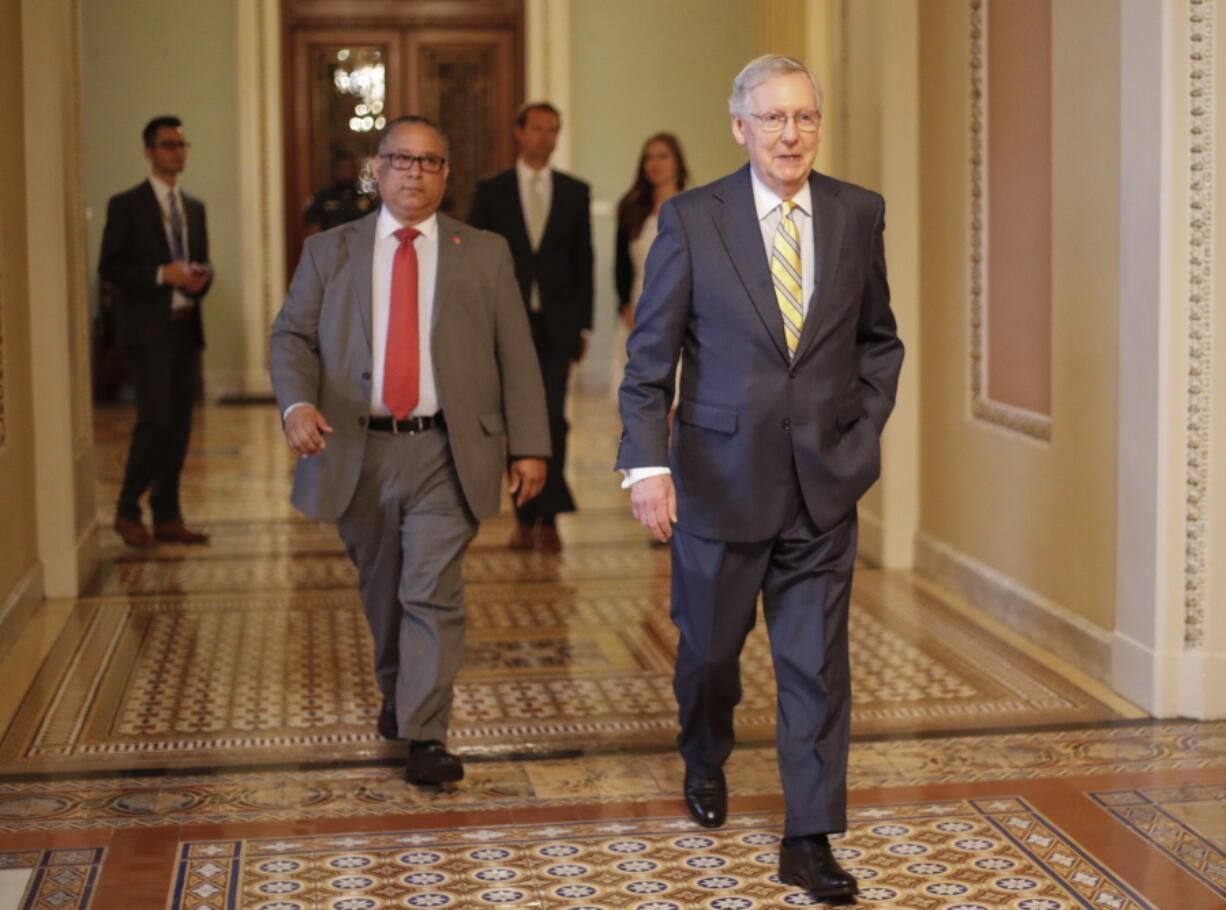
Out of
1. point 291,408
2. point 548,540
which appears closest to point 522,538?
point 548,540

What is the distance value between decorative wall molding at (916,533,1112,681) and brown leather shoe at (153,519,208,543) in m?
3.28

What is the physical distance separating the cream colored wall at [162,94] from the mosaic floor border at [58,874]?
11054 millimetres

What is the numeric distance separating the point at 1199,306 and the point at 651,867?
7.57 feet

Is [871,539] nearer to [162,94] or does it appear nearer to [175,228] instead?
[175,228]

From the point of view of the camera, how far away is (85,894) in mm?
3910

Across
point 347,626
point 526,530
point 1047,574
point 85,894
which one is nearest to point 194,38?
point 526,530

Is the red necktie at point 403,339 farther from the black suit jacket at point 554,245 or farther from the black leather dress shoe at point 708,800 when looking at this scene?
the black suit jacket at point 554,245

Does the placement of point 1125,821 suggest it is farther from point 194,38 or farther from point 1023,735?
point 194,38

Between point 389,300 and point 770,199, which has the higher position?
point 770,199

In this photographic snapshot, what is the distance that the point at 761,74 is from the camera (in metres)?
3.67

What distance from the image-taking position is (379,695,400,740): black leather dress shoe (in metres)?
5.01

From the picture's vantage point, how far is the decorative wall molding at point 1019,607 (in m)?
5.68

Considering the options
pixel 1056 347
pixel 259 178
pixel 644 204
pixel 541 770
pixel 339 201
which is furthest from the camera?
pixel 259 178

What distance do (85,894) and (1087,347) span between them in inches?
134
